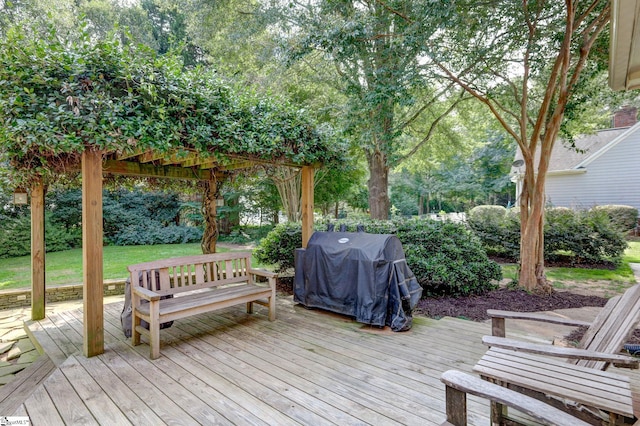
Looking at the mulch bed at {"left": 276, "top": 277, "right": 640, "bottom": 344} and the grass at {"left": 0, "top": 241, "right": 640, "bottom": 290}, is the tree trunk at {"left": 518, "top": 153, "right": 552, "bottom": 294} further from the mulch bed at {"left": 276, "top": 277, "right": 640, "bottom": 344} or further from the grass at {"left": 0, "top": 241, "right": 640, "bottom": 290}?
the grass at {"left": 0, "top": 241, "right": 640, "bottom": 290}

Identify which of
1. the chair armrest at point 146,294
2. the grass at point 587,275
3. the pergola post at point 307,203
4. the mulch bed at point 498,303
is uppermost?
the pergola post at point 307,203

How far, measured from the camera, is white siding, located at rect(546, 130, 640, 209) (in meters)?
12.1

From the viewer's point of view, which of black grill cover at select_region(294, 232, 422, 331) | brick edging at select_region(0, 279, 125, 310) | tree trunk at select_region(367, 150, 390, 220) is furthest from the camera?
tree trunk at select_region(367, 150, 390, 220)

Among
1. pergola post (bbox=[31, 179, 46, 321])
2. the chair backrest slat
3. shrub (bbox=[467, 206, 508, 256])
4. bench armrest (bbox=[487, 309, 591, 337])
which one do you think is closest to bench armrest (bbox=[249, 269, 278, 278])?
bench armrest (bbox=[487, 309, 591, 337])

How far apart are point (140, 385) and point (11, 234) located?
9777mm

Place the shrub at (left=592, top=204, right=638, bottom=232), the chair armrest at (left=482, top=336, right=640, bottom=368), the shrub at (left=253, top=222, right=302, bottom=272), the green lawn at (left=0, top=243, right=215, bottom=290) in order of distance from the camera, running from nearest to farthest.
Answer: the chair armrest at (left=482, top=336, right=640, bottom=368) < the shrub at (left=253, top=222, right=302, bottom=272) < the green lawn at (left=0, top=243, right=215, bottom=290) < the shrub at (left=592, top=204, right=638, bottom=232)

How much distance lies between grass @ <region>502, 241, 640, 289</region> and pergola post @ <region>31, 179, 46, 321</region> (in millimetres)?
7514

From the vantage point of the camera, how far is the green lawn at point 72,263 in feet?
21.5

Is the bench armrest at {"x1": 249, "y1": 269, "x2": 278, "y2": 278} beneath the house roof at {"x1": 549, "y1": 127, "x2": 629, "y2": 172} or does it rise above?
beneath

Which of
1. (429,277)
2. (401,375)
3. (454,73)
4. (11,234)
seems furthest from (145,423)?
(11,234)

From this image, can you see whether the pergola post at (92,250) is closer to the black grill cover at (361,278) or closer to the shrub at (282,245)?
the black grill cover at (361,278)

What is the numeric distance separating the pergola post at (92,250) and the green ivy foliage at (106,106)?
0.24 m

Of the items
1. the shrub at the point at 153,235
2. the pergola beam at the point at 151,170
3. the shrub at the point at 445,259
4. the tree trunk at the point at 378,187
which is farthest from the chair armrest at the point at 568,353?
the shrub at the point at 153,235

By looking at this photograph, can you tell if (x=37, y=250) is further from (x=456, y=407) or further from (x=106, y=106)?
(x=456, y=407)
